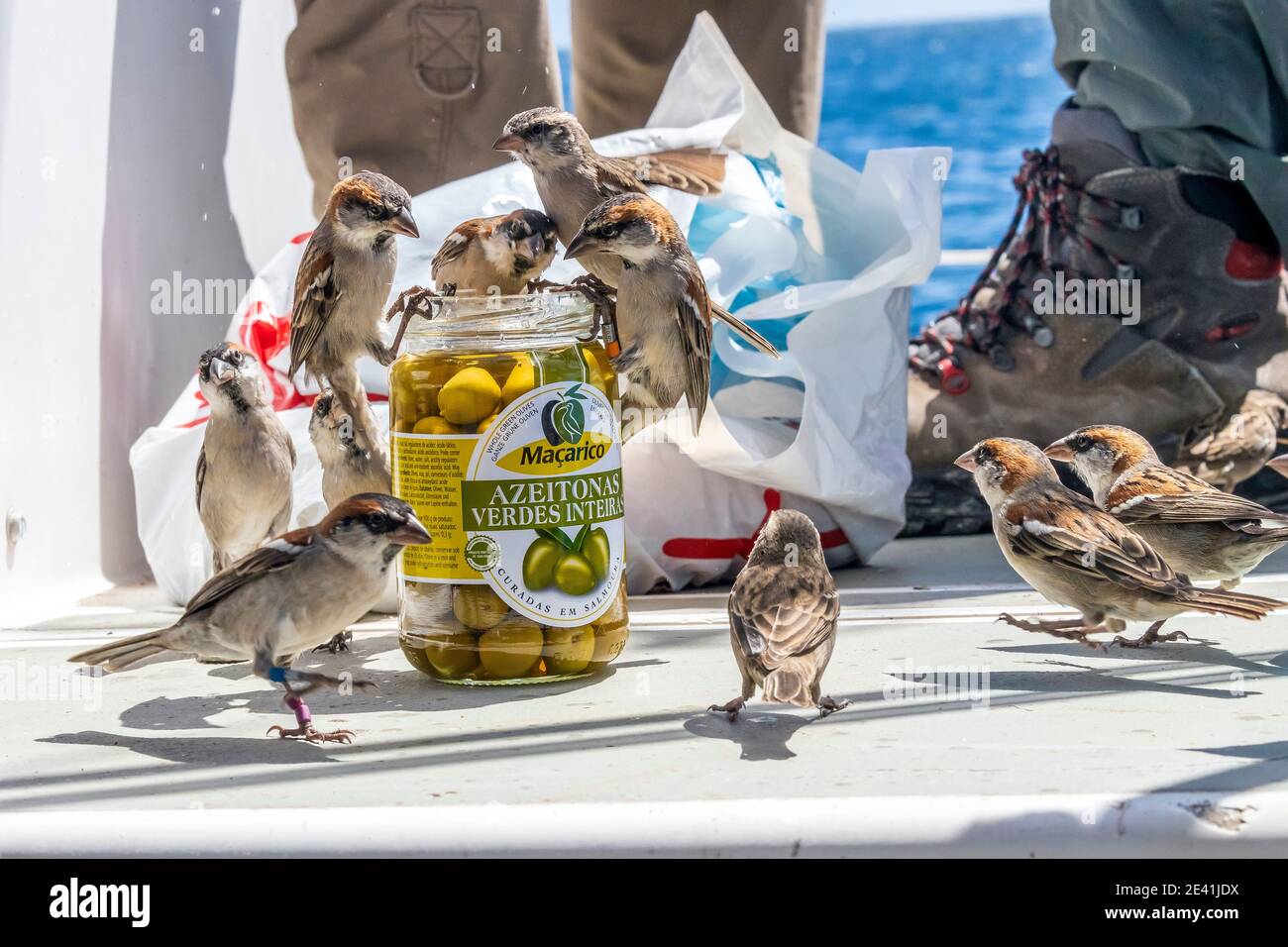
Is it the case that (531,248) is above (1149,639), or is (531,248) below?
above

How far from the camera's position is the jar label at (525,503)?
1.91m

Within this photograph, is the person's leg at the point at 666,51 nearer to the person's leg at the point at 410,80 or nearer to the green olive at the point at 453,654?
the person's leg at the point at 410,80

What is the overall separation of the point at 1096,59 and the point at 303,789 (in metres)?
2.61

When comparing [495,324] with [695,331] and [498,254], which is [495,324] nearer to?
[498,254]

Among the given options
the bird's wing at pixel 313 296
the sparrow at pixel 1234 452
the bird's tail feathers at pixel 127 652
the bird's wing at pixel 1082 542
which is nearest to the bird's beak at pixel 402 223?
the bird's wing at pixel 313 296

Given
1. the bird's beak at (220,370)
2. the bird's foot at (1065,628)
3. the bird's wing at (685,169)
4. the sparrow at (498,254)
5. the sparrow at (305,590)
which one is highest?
the bird's wing at (685,169)

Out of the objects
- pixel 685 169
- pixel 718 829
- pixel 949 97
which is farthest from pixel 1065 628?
pixel 949 97

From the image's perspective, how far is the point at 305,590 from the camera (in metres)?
1.83

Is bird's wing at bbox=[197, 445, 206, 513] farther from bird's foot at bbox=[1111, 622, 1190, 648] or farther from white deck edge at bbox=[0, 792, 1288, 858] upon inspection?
bird's foot at bbox=[1111, 622, 1190, 648]

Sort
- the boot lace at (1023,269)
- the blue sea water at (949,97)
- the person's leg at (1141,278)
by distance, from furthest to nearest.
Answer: the blue sea water at (949,97), the boot lace at (1023,269), the person's leg at (1141,278)

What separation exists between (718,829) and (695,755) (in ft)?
0.91

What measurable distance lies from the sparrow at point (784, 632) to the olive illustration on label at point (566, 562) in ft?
0.62

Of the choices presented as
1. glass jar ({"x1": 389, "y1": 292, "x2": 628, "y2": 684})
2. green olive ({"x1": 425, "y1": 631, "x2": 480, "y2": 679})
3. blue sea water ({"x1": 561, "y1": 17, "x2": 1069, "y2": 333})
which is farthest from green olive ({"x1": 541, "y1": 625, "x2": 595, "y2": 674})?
A: blue sea water ({"x1": 561, "y1": 17, "x2": 1069, "y2": 333})
